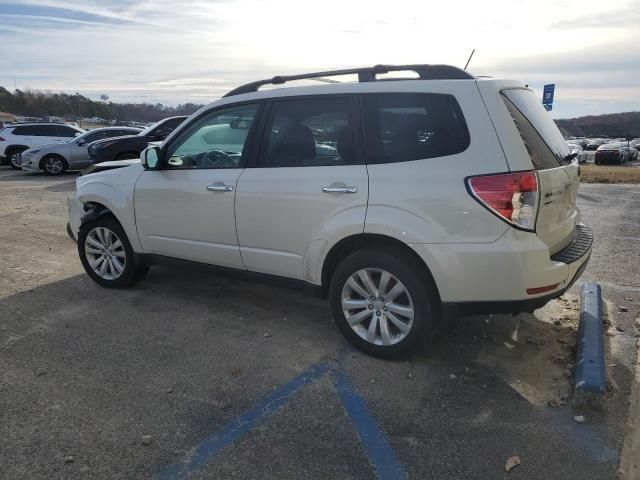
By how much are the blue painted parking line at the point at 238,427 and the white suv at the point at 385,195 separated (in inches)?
21.3

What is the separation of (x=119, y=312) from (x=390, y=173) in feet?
9.18

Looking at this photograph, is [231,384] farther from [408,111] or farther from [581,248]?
[581,248]

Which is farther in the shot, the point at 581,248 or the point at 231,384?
the point at 581,248

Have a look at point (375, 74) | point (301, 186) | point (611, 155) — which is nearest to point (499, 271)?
point (301, 186)

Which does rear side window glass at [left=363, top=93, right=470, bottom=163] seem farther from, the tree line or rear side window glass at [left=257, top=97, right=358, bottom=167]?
the tree line

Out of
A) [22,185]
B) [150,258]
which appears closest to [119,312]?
[150,258]

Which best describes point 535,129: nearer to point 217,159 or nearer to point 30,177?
point 217,159

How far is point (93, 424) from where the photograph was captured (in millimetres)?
3055

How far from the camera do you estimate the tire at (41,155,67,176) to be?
16766mm

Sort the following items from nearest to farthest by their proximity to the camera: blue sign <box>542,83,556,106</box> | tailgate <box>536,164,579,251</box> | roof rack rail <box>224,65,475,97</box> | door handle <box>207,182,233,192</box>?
tailgate <box>536,164,579,251</box>, roof rack rail <box>224,65,475,97</box>, door handle <box>207,182,233,192</box>, blue sign <box>542,83,556,106</box>

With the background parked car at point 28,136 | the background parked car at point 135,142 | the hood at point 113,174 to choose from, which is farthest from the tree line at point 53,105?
the hood at point 113,174

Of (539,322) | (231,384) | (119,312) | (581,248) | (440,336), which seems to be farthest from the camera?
(119,312)

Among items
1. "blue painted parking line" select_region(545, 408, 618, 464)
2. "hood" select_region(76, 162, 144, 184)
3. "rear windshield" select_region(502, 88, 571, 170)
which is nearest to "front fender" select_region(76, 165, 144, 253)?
"hood" select_region(76, 162, 144, 184)

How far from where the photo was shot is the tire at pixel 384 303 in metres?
3.53
